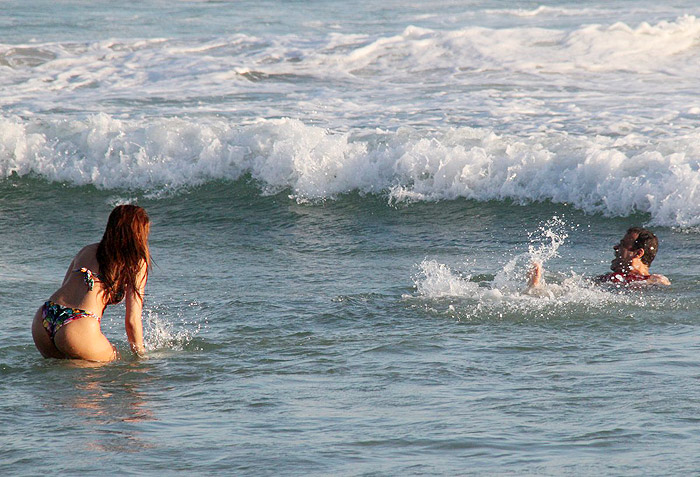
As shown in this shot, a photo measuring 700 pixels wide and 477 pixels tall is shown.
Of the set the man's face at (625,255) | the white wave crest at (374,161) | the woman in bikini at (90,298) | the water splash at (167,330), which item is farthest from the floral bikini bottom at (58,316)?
the white wave crest at (374,161)

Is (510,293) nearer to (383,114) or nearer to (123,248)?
(123,248)

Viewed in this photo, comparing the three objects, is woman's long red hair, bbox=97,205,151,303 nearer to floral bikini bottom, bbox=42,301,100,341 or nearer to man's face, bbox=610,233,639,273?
floral bikini bottom, bbox=42,301,100,341

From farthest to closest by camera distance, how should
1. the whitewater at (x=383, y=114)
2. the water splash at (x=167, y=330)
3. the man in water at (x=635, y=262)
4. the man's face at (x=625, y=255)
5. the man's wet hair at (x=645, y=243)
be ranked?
1. the whitewater at (x=383, y=114)
2. the man's wet hair at (x=645, y=243)
3. the man's face at (x=625, y=255)
4. the man in water at (x=635, y=262)
5. the water splash at (x=167, y=330)

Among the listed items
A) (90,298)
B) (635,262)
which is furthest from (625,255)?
(90,298)

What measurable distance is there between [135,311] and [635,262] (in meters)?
4.69

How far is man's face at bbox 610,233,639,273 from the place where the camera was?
29.3 ft

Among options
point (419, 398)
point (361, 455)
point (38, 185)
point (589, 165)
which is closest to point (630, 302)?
point (419, 398)

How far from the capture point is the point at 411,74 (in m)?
19.3

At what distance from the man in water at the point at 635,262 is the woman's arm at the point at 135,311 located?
427 cm

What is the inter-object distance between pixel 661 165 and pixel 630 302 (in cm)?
540

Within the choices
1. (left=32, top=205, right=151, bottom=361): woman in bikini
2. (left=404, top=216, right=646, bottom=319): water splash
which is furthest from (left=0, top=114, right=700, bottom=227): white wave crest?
(left=32, top=205, right=151, bottom=361): woman in bikini

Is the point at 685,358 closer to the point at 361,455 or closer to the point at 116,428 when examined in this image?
the point at 361,455

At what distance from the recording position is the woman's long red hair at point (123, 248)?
611cm

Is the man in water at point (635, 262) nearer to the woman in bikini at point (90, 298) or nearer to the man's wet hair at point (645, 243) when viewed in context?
the man's wet hair at point (645, 243)
